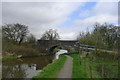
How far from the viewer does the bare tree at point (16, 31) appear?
45.1 meters

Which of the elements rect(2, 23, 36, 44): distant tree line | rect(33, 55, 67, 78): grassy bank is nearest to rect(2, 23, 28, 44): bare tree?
rect(2, 23, 36, 44): distant tree line

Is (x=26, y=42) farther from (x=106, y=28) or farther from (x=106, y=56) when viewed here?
(x=106, y=56)

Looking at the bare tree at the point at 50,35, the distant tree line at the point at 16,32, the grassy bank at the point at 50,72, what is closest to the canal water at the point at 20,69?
the grassy bank at the point at 50,72

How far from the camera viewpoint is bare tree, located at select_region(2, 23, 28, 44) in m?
45.1

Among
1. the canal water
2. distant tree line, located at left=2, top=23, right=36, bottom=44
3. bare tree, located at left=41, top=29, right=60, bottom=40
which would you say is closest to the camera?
the canal water

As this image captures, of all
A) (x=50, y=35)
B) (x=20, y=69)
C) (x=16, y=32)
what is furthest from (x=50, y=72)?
(x=50, y=35)

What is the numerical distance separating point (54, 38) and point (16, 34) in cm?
2220

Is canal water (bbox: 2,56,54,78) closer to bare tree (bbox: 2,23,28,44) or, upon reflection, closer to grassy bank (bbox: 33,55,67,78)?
grassy bank (bbox: 33,55,67,78)

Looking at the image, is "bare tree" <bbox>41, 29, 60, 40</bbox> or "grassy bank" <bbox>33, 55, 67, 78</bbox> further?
"bare tree" <bbox>41, 29, 60, 40</bbox>

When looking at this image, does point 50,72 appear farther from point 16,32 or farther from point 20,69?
point 16,32

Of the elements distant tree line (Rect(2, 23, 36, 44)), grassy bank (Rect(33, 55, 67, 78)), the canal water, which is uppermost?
distant tree line (Rect(2, 23, 36, 44))

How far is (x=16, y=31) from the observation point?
4619 cm

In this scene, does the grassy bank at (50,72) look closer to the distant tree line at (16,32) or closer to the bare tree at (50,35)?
the distant tree line at (16,32)

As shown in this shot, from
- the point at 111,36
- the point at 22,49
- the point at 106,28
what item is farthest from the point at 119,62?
the point at 22,49
